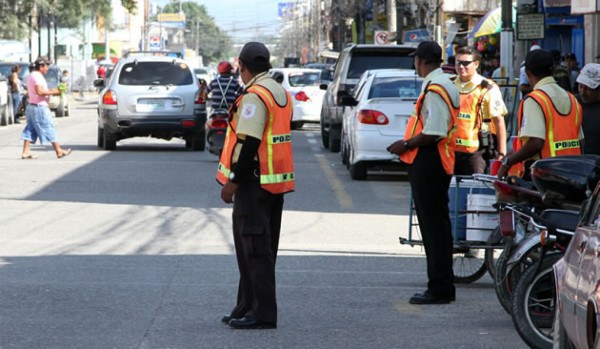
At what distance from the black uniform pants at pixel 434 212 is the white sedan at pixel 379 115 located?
8115mm

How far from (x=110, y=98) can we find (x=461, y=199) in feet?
46.0

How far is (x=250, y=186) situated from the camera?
7.19 m

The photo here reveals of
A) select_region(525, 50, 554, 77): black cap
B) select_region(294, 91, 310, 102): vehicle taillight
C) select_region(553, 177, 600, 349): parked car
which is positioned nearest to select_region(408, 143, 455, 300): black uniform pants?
select_region(525, 50, 554, 77): black cap

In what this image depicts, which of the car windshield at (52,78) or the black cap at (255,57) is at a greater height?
the car windshield at (52,78)

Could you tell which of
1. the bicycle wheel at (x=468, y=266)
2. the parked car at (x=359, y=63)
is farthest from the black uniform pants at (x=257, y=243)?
the parked car at (x=359, y=63)

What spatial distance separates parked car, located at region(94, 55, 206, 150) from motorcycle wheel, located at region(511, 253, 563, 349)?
15744mm

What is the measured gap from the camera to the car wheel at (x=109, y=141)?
22094 mm

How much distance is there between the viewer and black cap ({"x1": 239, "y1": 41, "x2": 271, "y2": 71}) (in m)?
7.23

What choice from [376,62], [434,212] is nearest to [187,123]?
[376,62]

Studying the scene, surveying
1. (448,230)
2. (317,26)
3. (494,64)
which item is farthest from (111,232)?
(317,26)

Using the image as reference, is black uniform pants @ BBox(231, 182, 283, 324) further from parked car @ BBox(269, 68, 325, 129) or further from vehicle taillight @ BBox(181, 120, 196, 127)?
parked car @ BBox(269, 68, 325, 129)

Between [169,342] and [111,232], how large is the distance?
16.5 feet

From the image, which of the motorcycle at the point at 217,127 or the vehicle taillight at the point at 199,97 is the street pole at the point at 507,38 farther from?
the vehicle taillight at the point at 199,97

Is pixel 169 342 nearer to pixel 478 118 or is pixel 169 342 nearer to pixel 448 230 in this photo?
pixel 448 230
